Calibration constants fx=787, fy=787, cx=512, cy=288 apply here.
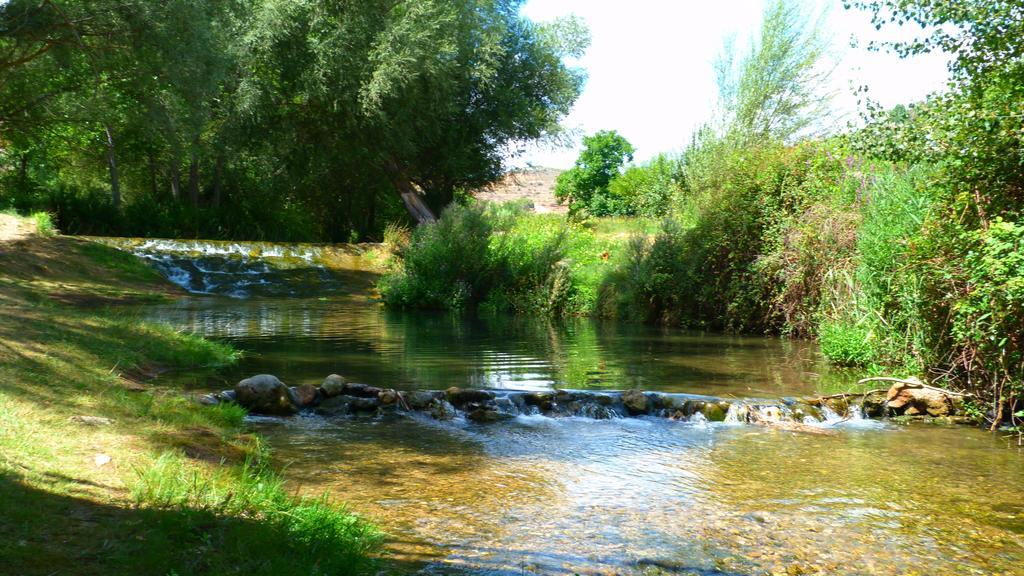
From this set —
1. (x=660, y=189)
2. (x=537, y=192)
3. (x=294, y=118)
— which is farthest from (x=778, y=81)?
(x=537, y=192)

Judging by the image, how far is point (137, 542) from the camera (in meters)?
3.23

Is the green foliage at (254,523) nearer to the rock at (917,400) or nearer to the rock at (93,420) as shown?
the rock at (93,420)

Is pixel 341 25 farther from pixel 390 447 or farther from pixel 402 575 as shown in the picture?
pixel 402 575

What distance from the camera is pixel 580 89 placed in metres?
32.4

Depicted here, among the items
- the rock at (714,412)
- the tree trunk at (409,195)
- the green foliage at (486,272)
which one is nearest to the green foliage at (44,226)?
the green foliage at (486,272)

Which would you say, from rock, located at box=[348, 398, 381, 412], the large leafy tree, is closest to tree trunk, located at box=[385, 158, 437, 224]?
the large leafy tree

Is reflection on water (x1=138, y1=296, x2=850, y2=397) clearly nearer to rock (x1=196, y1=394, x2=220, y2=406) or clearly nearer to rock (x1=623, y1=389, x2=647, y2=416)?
rock (x1=623, y1=389, x2=647, y2=416)

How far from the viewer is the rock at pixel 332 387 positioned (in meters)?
8.05

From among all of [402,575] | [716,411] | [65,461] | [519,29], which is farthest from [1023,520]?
[519,29]

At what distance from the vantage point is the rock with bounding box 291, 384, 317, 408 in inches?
309

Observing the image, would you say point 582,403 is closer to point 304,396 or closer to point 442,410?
point 442,410

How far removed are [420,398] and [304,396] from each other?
3.81 ft

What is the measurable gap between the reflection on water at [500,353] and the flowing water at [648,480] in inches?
2.8

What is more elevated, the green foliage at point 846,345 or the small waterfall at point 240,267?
the small waterfall at point 240,267
